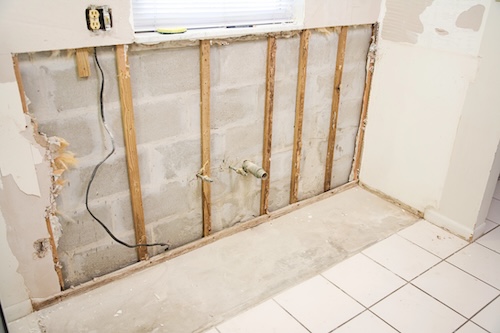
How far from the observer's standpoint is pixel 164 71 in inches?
86.9

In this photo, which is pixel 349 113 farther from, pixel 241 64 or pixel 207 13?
pixel 207 13

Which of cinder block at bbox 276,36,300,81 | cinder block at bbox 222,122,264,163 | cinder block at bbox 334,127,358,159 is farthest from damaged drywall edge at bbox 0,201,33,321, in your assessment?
cinder block at bbox 334,127,358,159

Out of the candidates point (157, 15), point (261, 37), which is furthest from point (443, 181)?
point (157, 15)

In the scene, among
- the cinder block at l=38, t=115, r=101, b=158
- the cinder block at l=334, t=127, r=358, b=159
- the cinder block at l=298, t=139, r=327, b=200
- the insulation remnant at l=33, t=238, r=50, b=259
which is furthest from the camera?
the cinder block at l=334, t=127, r=358, b=159

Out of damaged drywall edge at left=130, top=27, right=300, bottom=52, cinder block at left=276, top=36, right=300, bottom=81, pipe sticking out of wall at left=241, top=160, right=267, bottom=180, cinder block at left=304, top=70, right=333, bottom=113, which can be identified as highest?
damaged drywall edge at left=130, top=27, right=300, bottom=52

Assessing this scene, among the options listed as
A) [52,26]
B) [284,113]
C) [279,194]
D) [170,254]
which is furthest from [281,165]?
[52,26]

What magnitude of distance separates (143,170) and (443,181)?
80.6 inches

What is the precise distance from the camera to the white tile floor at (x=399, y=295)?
217cm

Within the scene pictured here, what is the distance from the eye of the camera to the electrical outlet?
1.84 meters

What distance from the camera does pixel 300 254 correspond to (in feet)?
8.84

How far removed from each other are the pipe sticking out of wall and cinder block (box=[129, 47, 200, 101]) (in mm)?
621

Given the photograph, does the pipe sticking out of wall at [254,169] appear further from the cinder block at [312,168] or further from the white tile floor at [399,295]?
the white tile floor at [399,295]

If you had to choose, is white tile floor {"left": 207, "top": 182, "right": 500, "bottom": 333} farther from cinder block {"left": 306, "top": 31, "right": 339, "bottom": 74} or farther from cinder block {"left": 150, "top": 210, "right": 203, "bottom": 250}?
cinder block {"left": 306, "top": 31, "right": 339, "bottom": 74}

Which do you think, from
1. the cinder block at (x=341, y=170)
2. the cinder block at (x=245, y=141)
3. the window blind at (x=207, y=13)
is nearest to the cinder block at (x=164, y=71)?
the window blind at (x=207, y=13)
